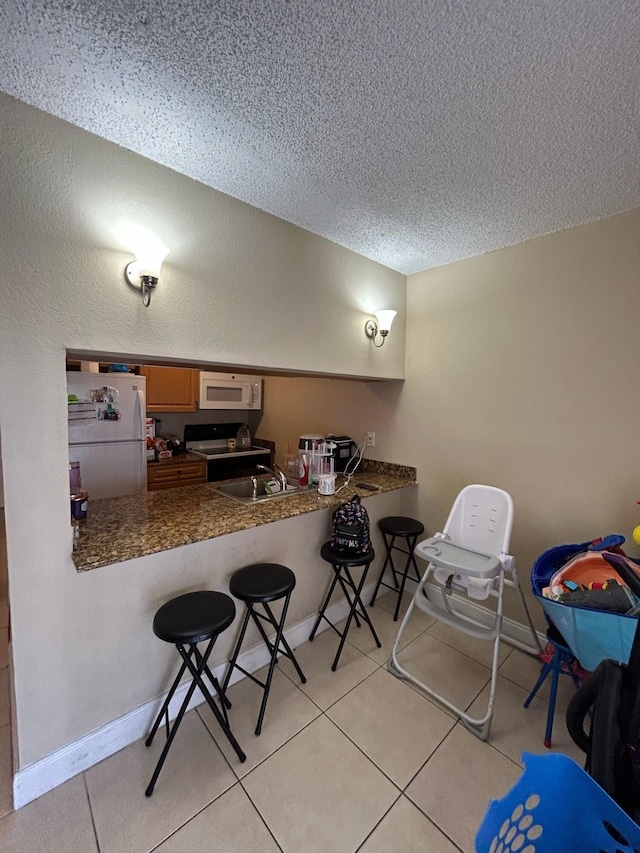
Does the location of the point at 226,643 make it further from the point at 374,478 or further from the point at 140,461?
the point at 140,461

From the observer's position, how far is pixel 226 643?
71.8 inches

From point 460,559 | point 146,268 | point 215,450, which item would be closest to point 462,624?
point 460,559

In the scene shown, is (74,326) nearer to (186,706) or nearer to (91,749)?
(186,706)

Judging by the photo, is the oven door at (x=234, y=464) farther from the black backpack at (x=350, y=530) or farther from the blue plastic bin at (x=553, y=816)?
the blue plastic bin at (x=553, y=816)

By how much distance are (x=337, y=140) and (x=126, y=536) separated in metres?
1.86

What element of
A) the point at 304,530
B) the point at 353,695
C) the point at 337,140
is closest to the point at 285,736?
the point at 353,695

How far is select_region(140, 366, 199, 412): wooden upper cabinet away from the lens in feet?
11.8

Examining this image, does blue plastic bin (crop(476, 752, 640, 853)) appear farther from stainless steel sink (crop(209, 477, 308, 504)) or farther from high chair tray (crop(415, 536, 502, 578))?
stainless steel sink (crop(209, 477, 308, 504))

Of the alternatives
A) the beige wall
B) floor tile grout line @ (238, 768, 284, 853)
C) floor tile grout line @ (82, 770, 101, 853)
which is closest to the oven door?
the beige wall

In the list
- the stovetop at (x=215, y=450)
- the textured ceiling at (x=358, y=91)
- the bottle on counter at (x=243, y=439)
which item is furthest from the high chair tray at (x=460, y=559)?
the bottle on counter at (x=243, y=439)

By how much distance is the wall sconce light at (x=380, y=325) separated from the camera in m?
2.37

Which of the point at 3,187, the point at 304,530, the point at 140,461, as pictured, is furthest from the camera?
the point at 140,461

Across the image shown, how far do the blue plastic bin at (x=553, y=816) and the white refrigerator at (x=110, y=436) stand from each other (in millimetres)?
2839

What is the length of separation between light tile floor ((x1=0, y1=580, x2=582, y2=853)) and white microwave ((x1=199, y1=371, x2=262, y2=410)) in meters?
2.73
